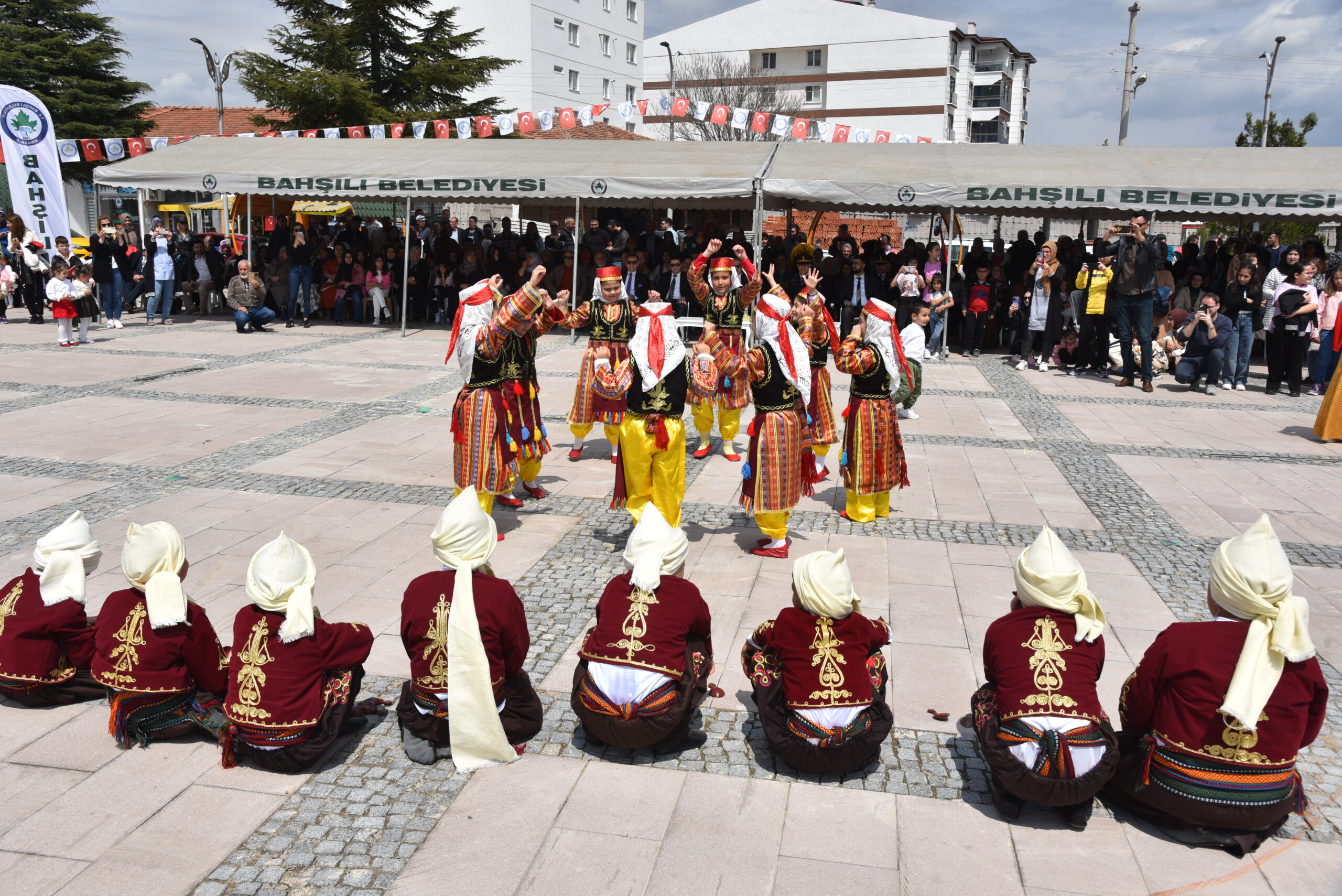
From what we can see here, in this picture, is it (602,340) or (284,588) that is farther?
(602,340)

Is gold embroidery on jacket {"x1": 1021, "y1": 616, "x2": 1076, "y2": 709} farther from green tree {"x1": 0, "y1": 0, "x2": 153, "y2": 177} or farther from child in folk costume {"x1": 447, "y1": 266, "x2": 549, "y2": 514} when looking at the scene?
green tree {"x1": 0, "y1": 0, "x2": 153, "y2": 177}

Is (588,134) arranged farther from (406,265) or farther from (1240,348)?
(1240,348)

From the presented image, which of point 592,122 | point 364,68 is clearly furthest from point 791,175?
point 364,68

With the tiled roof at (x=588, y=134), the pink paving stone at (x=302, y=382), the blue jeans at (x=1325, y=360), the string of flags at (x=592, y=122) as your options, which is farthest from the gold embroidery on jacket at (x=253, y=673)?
the tiled roof at (x=588, y=134)

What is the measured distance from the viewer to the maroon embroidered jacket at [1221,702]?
3.21m

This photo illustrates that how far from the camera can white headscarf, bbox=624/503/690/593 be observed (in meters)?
3.66

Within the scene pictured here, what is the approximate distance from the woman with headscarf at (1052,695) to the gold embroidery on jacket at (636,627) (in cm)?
127

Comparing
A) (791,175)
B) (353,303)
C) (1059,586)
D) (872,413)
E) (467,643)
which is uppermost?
(791,175)

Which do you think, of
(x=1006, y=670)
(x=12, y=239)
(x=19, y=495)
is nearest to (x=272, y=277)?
(x=12, y=239)

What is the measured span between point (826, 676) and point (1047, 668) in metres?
0.76

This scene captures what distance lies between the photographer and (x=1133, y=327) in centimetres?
1335

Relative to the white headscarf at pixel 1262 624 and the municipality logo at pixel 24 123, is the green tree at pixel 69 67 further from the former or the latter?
the white headscarf at pixel 1262 624

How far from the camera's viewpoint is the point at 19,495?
286 inches

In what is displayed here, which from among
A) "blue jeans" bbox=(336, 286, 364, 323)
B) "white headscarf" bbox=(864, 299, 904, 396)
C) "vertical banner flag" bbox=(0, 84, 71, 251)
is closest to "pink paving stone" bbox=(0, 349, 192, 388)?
"blue jeans" bbox=(336, 286, 364, 323)
